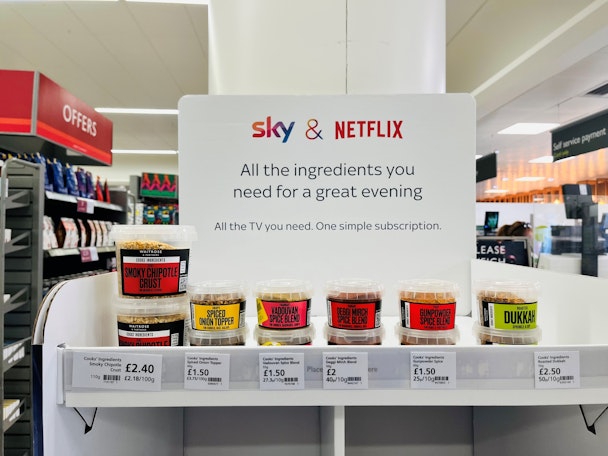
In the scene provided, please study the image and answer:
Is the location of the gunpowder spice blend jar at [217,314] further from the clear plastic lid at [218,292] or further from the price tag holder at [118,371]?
the price tag holder at [118,371]

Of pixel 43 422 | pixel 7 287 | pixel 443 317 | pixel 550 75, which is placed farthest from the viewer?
pixel 550 75

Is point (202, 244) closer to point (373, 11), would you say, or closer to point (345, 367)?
point (345, 367)

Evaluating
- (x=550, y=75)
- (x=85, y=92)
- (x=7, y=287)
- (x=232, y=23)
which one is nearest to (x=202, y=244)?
→ (x=232, y=23)

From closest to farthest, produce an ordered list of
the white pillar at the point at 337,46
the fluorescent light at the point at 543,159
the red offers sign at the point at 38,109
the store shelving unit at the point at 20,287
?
the white pillar at the point at 337,46, the store shelving unit at the point at 20,287, the red offers sign at the point at 38,109, the fluorescent light at the point at 543,159

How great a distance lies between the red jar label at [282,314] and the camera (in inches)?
33.9

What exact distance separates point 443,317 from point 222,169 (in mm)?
676

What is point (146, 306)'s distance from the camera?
87 cm

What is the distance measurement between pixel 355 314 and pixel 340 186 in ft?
1.48

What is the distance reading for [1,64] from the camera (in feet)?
17.5

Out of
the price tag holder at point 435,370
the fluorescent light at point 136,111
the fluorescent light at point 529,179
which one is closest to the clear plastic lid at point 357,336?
the price tag holder at point 435,370

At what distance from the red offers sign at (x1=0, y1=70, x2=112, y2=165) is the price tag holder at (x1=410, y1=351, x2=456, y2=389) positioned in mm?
3570

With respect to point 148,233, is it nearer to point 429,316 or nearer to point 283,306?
point 283,306

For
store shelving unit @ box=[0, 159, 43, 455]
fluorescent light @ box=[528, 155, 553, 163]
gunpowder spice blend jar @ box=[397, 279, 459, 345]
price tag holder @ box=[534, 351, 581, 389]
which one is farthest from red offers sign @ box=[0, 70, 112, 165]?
fluorescent light @ box=[528, 155, 553, 163]

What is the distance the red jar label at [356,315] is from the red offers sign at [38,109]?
3388 millimetres
